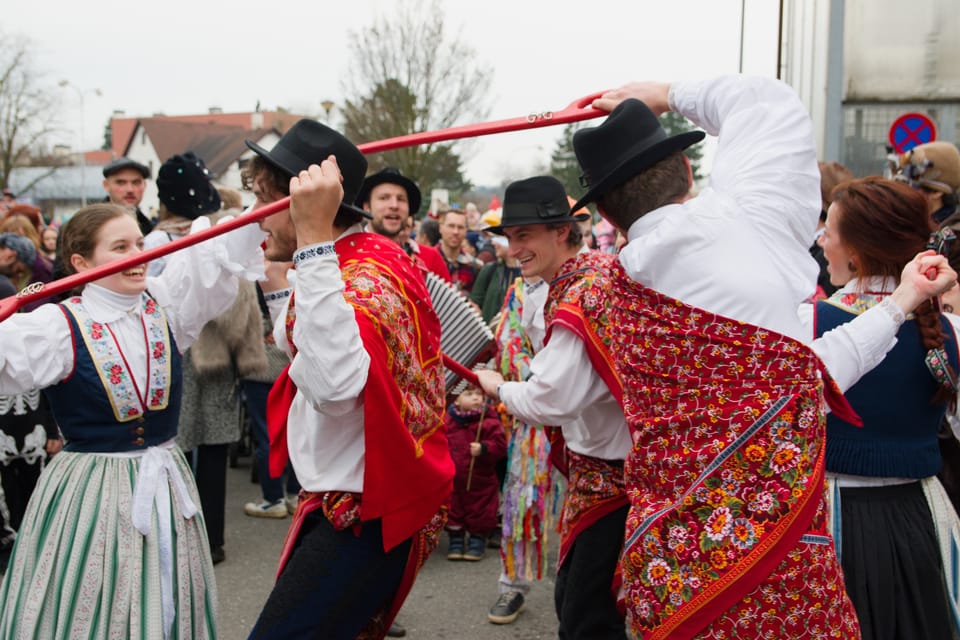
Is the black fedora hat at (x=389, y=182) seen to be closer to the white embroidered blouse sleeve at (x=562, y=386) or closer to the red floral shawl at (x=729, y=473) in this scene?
the white embroidered blouse sleeve at (x=562, y=386)

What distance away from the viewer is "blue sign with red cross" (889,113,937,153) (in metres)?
8.27

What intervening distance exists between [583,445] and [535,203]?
120cm

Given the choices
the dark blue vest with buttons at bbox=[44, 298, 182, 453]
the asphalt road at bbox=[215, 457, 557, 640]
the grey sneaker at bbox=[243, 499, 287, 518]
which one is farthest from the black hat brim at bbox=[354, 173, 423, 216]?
the grey sneaker at bbox=[243, 499, 287, 518]

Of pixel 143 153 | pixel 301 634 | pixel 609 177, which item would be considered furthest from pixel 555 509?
pixel 143 153

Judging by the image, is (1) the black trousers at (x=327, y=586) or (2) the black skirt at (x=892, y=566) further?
(2) the black skirt at (x=892, y=566)

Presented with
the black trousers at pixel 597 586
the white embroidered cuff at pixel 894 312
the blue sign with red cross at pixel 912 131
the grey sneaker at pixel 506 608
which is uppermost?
the blue sign with red cross at pixel 912 131

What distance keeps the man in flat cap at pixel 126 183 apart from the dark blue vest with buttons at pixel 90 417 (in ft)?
9.91

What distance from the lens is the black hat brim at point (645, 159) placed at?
2316 mm

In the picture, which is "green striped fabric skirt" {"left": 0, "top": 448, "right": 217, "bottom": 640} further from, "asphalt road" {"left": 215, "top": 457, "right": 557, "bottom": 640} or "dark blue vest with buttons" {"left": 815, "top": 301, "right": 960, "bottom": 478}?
"dark blue vest with buttons" {"left": 815, "top": 301, "right": 960, "bottom": 478}

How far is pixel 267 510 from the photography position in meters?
6.73

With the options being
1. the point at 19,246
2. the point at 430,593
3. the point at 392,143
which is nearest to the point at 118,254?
the point at 392,143

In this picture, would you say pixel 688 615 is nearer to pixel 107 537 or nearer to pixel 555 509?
pixel 107 537

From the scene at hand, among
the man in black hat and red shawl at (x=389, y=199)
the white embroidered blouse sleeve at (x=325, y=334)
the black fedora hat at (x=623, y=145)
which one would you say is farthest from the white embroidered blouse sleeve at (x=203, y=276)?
the man in black hat and red shawl at (x=389, y=199)

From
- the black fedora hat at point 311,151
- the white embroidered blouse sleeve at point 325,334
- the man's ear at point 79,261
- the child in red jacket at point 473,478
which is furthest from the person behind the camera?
the child in red jacket at point 473,478
